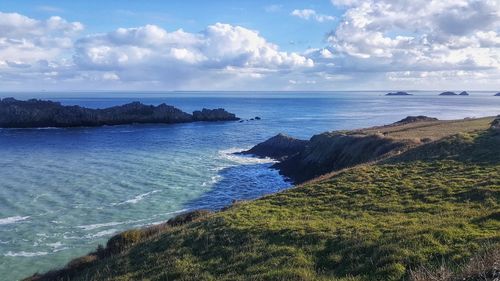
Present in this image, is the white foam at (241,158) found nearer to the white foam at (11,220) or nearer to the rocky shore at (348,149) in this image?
the rocky shore at (348,149)

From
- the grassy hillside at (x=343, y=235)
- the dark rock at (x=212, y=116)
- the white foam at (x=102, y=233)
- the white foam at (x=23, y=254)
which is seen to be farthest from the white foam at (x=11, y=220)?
the dark rock at (x=212, y=116)

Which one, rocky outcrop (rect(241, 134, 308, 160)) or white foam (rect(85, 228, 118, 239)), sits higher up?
rocky outcrop (rect(241, 134, 308, 160))

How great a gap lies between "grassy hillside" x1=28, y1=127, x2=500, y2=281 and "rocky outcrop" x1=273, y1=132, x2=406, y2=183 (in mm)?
18498

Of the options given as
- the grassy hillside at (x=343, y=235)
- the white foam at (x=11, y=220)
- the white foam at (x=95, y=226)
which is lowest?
the white foam at (x=95, y=226)

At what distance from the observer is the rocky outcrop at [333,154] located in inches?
1962

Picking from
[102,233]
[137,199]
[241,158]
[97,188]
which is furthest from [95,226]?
[241,158]

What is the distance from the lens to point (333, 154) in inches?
2306

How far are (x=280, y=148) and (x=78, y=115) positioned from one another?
302 ft

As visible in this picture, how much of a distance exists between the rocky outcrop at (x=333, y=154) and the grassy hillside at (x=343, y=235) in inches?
728

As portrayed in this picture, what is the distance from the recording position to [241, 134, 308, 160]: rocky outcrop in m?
80.7

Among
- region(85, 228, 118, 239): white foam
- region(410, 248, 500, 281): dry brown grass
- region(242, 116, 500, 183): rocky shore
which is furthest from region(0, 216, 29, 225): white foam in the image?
region(410, 248, 500, 281): dry brown grass

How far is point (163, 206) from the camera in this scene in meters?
45.2

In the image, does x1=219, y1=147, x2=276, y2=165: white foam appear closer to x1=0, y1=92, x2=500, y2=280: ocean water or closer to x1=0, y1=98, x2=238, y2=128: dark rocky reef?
x1=0, y1=92, x2=500, y2=280: ocean water

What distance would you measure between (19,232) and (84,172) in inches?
1093
